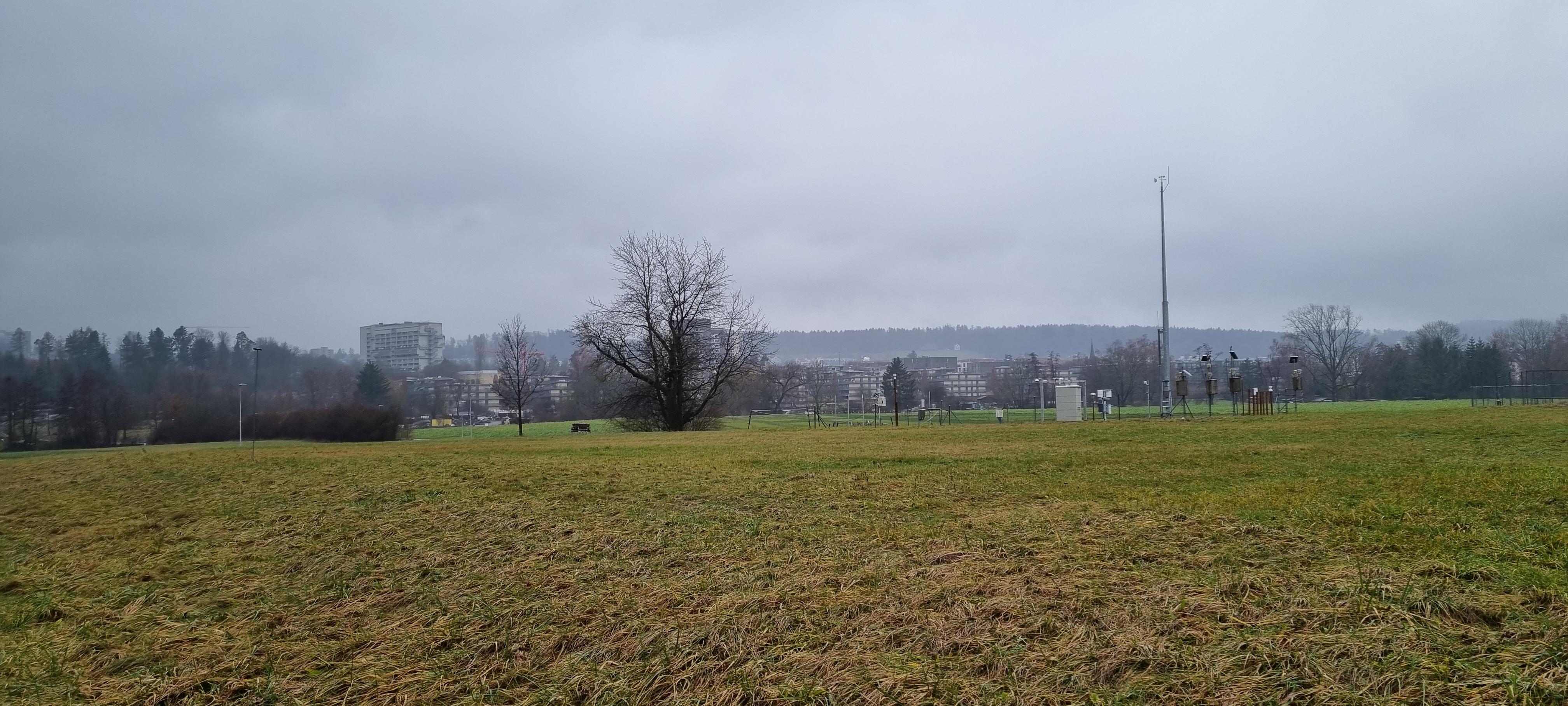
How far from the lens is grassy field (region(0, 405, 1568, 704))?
9.36ft

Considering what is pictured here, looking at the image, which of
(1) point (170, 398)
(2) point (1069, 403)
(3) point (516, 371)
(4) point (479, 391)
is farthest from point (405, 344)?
(2) point (1069, 403)

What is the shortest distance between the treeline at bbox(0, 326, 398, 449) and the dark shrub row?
0.07 m

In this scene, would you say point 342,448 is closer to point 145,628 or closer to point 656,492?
point 656,492

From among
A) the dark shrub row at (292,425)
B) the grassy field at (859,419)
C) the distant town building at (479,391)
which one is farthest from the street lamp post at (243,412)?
the distant town building at (479,391)

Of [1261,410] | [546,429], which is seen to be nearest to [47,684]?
[1261,410]

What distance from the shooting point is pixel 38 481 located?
12.6 meters

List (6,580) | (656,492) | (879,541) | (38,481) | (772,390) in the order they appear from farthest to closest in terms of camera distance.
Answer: (772,390) < (38,481) < (656,492) < (6,580) < (879,541)

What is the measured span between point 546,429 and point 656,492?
178 feet

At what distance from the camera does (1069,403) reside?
3388 cm

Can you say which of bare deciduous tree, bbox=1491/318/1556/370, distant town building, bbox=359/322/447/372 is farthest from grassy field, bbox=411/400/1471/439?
distant town building, bbox=359/322/447/372

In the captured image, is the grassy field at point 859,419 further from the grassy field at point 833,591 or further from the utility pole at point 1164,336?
the grassy field at point 833,591

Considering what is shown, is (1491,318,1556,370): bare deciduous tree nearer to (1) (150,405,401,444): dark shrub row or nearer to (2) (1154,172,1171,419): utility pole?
(2) (1154,172,1171,419): utility pole

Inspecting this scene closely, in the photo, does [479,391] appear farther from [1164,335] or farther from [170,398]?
[1164,335]

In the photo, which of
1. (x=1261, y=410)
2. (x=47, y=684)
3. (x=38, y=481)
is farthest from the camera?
(x=1261, y=410)
